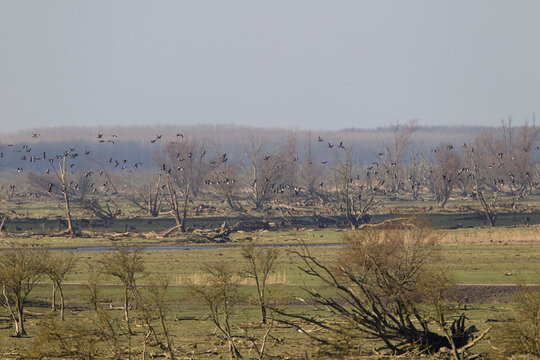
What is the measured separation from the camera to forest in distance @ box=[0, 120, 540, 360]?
2915 centimetres

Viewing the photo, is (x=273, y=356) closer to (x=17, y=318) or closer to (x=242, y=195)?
(x=17, y=318)

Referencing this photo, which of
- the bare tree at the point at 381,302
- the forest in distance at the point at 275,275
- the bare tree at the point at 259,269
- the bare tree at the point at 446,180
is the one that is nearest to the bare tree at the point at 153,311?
the forest in distance at the point at 275,275

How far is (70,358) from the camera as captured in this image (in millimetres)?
29797

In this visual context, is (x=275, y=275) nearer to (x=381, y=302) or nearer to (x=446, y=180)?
(x=381, y=302)

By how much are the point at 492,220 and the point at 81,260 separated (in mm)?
45938

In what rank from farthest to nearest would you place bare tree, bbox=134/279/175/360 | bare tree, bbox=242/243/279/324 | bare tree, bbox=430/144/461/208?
1. bare tree, bbox=430/144/461/208
2. bare tree, bbox=242/243/279/324
3. bare tree, bbox=134/279/175/360

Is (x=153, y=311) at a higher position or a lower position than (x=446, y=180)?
lower

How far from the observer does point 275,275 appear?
180ft

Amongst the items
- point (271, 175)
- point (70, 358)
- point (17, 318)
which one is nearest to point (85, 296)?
point (17, 318)

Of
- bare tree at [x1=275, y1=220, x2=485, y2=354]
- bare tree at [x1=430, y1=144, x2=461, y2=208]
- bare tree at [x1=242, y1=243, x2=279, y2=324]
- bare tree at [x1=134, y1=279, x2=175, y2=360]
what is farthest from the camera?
bare tree at [x1=430, y1=144, x2=461, y2=208]

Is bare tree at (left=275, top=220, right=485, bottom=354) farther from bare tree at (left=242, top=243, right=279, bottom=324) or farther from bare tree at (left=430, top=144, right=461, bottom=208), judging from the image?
bare tree at (left=430, top=144, right=461, bottom=208)

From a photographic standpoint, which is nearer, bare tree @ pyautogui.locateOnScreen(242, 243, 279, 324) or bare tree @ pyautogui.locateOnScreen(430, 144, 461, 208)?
bare tree @ pyautogui.locateOnScreen(242, 243, 279, 324)

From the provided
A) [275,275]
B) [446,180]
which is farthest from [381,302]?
[446,180]

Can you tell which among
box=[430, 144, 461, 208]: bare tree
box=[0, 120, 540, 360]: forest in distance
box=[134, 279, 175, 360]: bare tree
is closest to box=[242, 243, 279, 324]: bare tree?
box=[0, 120, 540, 360]: forest in distance
